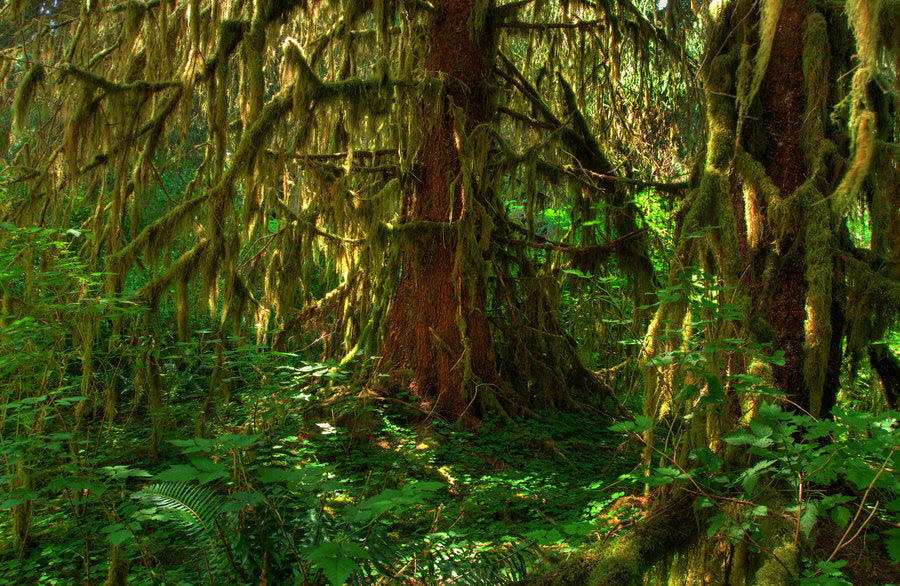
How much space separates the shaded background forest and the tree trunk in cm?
3

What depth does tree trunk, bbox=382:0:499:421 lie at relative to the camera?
219 inches

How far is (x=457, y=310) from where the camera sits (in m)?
5.45

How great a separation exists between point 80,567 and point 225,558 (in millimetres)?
1601

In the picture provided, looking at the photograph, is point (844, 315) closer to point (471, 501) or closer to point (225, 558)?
point (471, 501)

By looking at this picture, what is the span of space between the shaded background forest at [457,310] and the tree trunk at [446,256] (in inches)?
1.3

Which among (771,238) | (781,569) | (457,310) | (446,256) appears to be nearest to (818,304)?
(771,238)

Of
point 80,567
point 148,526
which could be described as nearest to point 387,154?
point 148,526

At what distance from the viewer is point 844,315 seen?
2721 millimetres

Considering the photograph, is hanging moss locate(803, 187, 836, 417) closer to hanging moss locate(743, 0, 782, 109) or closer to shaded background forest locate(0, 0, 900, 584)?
shaded background forest locate(0, 0, 900, 584)

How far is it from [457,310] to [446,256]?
0.59 metres

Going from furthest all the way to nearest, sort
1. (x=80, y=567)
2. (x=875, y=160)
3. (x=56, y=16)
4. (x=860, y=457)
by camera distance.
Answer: (x=56, y=16)
(x=80, y=567)
(x=875, y=160)
(x=860, y=457)

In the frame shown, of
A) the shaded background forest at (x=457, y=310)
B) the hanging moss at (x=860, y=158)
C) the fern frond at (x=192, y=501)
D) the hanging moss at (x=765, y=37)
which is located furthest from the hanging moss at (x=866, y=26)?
the fern frond at (x=192, y=501)

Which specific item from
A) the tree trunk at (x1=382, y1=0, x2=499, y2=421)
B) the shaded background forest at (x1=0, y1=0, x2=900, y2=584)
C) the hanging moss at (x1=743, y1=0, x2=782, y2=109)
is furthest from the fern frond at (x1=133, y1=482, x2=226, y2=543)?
the hanging moss at (x1=743, y1=0, x2=782, y2=109)

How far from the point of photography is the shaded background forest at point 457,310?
90.8 inches
